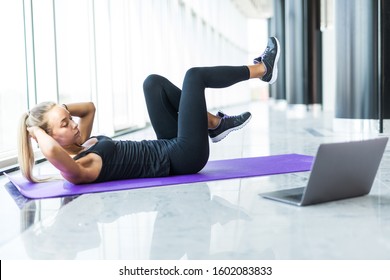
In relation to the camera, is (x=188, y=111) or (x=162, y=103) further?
(x=162, y=103)

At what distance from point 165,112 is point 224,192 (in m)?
0.74

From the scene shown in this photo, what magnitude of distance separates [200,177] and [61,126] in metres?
0.83

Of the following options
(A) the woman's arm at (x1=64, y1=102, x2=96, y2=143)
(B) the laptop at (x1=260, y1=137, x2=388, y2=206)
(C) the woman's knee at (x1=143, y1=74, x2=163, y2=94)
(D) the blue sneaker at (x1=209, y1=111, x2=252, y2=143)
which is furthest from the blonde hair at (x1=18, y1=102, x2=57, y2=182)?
(B) the laptop at (x1=260, y1=137, x2=388, y2=206)

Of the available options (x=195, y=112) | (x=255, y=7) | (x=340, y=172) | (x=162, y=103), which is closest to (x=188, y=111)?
(x=195, y=112)

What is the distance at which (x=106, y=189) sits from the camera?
111 inches

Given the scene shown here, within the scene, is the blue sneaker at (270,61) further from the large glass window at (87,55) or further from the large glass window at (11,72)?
the large glass window at (11,72)

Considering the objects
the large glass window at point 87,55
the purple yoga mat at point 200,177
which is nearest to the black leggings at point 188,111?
the purple yoga mat at point 200,177

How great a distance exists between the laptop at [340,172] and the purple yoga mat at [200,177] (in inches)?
26.3

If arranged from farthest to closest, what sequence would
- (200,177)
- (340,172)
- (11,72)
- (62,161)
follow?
(11,72) → (200,177) → (62,161) → (340,172)

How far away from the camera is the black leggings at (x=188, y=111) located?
2.97 m

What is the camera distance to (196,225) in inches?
79.4

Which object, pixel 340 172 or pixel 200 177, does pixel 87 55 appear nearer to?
pixel 200 177

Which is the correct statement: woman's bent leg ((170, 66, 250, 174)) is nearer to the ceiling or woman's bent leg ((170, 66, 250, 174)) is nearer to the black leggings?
the black leggings

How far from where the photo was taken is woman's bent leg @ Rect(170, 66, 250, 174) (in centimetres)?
297
